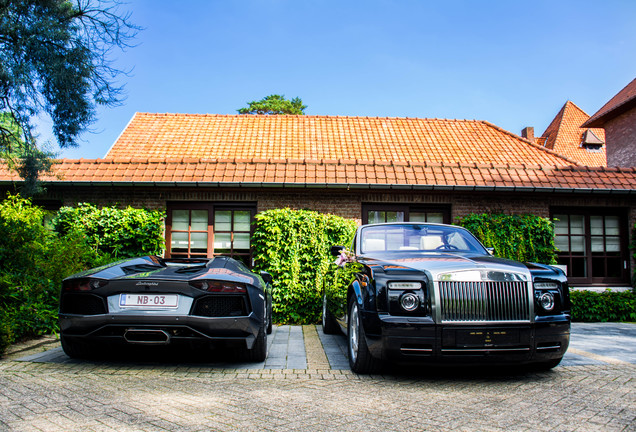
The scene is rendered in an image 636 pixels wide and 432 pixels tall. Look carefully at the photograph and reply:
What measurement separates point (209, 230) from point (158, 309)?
18.1 feet

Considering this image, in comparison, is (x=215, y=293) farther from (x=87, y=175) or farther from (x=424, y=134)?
(x=424, y=134)

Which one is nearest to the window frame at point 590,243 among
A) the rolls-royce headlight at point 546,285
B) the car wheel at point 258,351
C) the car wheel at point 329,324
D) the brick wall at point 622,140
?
the car wheel at point 329,324

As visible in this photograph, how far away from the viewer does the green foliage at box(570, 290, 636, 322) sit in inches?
360

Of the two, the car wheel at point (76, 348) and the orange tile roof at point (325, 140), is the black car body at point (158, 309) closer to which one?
the car wheel at point (76, 348)

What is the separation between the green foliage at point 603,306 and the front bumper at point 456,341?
6.17 metres

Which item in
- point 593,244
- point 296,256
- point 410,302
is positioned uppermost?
point 593,244

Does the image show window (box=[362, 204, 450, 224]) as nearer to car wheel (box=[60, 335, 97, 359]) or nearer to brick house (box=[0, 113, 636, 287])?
brick house (box=[0, 113, 636, 287])

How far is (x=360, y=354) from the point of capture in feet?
13.6

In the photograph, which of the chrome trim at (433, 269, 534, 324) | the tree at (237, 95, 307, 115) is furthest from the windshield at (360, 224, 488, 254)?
the tree at (237, 95, 307, 115)

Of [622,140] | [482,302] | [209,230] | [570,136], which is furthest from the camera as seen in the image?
[570,136]

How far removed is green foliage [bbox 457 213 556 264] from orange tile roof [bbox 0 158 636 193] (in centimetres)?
66

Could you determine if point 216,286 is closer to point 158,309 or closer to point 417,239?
point 158,309

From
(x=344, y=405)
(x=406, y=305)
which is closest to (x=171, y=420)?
(x=344, y=405)

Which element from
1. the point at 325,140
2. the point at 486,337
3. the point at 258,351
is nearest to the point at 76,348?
the point at 258,351
